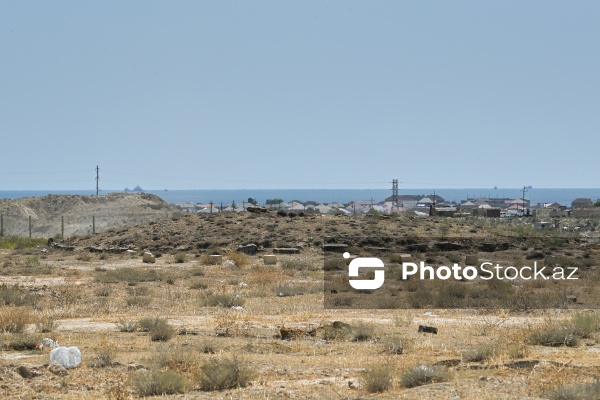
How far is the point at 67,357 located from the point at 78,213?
76752 mm

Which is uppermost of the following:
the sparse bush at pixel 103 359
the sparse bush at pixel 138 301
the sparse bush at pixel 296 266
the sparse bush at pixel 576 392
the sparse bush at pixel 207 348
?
the sparse bush at pixel 576 392

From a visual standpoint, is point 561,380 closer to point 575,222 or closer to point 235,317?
point 235,317

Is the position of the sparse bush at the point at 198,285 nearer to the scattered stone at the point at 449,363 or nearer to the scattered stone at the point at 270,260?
the scattered stone at the point at 270,260

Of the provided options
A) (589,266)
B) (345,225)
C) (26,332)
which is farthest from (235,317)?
(345,225)

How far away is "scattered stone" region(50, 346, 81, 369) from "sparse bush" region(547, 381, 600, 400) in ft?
22.2

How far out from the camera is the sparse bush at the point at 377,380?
11244 mm

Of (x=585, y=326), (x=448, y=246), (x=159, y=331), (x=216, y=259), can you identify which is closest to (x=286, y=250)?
(x=216, y=259)

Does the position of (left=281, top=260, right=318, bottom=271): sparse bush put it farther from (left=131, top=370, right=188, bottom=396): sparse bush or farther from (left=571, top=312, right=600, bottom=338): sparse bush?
(left=131, top=370, right=188, bottom=396): sparse bush

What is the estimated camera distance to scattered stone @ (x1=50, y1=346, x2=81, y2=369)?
512 inches

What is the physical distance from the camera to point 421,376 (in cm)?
1157

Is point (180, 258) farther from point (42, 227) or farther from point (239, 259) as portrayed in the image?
point (42, 227)

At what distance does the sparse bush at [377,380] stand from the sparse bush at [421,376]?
21 cm

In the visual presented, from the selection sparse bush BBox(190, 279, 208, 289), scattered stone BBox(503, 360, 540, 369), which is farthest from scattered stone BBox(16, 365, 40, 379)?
sparse bush BBox(190, 279, 208, 289)

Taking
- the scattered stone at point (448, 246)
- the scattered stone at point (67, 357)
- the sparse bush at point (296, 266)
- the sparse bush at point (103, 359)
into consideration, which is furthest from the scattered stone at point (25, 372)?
the scattered stone at point (448, 246)
